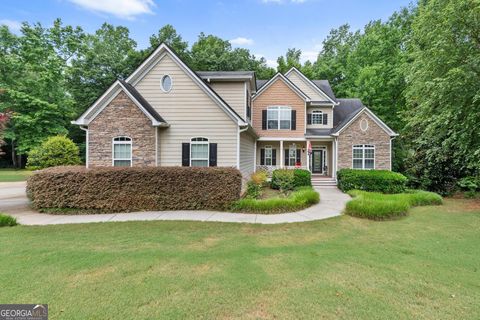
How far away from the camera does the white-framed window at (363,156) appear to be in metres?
17.5

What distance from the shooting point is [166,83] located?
39.3 feet

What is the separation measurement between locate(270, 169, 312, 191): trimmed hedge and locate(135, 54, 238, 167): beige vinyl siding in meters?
2.97

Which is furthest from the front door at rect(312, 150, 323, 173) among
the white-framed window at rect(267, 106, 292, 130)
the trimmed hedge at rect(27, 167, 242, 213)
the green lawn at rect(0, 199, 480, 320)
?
the green lawn at rect(0, 199, 480, 320)

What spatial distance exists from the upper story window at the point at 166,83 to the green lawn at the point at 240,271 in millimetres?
7164

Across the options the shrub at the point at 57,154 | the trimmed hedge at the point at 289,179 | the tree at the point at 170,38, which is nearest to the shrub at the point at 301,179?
the trimmed hedge at the point at 289,179

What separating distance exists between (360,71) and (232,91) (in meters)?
17.2

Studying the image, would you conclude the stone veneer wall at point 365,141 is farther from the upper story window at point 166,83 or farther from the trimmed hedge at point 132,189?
the upper story window at point 166,83

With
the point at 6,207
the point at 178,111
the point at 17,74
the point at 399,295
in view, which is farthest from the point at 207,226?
the point at 17,74

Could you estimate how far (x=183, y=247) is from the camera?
5.53 m

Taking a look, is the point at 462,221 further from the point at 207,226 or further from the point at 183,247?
the point at 183,247

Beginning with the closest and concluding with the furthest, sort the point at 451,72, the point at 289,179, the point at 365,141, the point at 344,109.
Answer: the point at 451,72, the point at 289,179, the point at 365,141, the point at 344,109

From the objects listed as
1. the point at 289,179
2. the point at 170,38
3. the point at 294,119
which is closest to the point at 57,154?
the point at 289,179

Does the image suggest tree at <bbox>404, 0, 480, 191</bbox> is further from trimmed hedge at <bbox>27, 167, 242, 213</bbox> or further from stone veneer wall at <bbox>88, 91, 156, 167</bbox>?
stone veneer wall at <bbox>88, 91, 156, 167</bbox>

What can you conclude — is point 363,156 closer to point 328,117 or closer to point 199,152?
point 328,117
